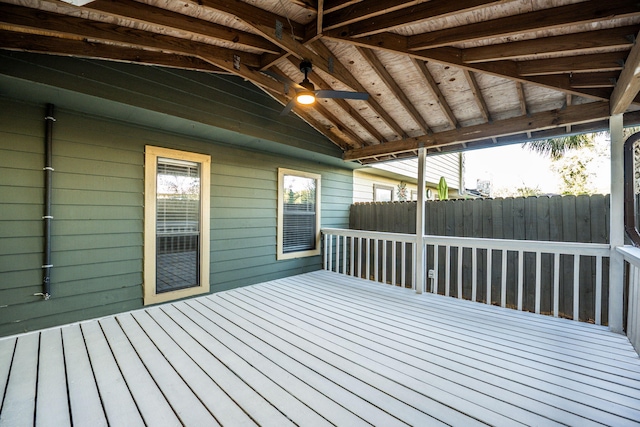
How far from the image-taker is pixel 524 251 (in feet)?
12.3

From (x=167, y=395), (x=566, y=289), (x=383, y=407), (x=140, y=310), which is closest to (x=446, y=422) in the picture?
(x=383, y=407)

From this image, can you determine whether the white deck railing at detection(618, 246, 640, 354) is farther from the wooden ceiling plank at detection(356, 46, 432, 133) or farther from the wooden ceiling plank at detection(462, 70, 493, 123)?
the wooden ceiling plank at detection(356, 46, 432, 133)

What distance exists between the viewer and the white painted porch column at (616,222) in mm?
2705

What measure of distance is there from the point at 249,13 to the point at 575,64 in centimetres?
293

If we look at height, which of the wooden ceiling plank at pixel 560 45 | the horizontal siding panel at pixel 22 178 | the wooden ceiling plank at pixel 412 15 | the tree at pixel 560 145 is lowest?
the horizontal siding panel at pixel 22 178

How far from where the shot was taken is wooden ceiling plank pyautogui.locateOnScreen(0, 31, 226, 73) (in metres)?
2.30

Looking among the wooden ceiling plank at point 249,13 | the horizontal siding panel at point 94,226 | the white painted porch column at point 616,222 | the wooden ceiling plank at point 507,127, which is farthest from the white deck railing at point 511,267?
the horizontal siding panel at point 94,226

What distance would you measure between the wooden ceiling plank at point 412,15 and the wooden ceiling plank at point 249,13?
48 cm

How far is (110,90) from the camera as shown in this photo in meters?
2.85

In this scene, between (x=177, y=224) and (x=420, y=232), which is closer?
(x=177, y=224)

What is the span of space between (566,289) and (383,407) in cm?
381

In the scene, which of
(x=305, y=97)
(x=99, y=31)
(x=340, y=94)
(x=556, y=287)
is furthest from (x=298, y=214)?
(x=556, y=287)

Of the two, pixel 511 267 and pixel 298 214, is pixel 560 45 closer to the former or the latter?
pixel 511 267

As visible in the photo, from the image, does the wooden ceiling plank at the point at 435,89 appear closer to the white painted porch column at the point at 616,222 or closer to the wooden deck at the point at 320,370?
the white painted porch column at the point at 616,222
